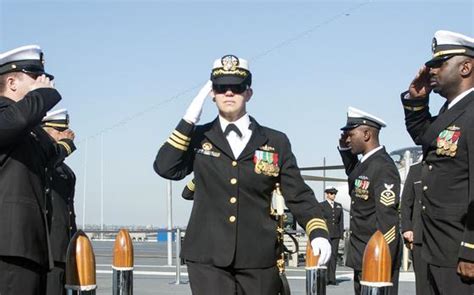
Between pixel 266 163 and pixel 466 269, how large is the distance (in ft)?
4.20

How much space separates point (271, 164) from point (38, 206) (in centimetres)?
137

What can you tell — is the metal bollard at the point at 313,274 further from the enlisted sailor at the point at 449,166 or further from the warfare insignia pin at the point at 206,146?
the warfare insignia pin at the point at 206,146

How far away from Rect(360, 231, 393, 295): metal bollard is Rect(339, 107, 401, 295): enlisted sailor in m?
2.89

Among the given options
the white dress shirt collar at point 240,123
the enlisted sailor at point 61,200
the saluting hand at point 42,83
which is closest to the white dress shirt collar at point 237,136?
the white dress shirt collar at point 240,123

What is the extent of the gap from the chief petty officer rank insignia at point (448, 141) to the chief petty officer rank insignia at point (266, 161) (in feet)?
3.14

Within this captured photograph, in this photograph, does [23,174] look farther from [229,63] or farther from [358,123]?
[358,123]

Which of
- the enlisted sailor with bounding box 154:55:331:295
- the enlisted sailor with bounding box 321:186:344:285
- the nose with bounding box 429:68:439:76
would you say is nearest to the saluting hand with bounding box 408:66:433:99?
the nose with bounding box 429:68:439:76

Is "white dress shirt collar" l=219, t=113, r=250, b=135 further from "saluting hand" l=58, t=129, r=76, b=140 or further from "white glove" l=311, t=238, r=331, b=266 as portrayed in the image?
"saluting hand" l=58, t=129, r=76, b=140

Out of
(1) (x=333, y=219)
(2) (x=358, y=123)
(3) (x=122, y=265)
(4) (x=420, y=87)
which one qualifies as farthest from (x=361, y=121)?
(1) (x=333, y=219)

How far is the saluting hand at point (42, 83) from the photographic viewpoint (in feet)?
14.6

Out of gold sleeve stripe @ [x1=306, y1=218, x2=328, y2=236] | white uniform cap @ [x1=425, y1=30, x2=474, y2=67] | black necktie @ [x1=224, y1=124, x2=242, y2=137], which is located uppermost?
white uniform cap @ [x1=425, y1=30, x2=474, y2=67]

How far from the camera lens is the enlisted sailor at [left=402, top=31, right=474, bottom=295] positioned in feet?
15.0

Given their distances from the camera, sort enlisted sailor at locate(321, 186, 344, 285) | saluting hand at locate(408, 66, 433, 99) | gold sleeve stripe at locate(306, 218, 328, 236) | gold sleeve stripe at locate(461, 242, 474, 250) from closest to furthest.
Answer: gold sleeve stripe at locate(461, 242, 474, 250)
gold sleeve stripe at locate(306, 218, 328, 236)
saluting hand at locate(408, 66, 433, 99)
enlisted sailor at locate(321, 186, 344, 285)

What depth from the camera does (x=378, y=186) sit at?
7191 millimetres
